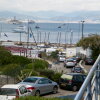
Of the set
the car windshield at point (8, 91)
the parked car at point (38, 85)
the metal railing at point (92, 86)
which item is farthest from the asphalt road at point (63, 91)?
the metal railing at point (92, 86)

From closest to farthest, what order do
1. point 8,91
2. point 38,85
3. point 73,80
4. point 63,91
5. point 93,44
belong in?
point 8,91, point 38,85, point 73,80, point 63,91, point 93,44

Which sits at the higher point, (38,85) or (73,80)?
(38,85)

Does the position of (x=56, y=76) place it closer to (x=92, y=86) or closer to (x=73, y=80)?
(x=73, y=80)

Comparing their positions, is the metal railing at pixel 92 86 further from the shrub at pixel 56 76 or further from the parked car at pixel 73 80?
the shrub at pixel 56 76

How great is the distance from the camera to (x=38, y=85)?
64.9ft

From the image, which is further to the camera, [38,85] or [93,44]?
[93,44]

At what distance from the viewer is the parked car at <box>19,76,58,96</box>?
63.0ft

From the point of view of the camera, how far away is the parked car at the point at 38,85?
19.2 metres

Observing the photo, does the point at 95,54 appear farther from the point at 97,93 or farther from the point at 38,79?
the point at 97,93

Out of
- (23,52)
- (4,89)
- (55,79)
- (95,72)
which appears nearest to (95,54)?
(23,52)

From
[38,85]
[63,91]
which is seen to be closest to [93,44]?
[63,91]

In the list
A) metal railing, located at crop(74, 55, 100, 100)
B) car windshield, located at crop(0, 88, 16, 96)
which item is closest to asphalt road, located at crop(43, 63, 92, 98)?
car windshield, located at crop(0, 88, 16, 96)

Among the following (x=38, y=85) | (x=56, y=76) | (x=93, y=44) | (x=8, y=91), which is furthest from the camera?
(x=93, y=44)

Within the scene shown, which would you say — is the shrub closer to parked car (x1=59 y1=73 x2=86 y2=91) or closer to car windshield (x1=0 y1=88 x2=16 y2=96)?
parked car (x1=59 y1=73 x2=86 y2=91)
